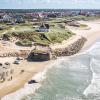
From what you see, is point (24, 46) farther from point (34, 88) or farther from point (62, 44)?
point (34, 88)

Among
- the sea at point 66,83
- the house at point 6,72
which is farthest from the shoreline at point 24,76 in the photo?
the house at point 6,72

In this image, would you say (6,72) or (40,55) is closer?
(6,72)

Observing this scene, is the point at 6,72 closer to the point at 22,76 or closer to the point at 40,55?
the point at 22,76

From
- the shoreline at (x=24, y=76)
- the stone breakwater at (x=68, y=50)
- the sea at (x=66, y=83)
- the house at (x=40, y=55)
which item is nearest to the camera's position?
the sea at (x=66, y=83)

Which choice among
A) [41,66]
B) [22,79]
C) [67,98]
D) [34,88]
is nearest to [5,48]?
[41,66]

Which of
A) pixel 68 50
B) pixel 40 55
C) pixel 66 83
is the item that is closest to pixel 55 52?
pixel 68 50

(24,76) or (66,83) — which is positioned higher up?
(24,76)

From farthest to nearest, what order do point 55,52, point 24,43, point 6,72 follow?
point 24,43 < point 55,52 < point 6,72

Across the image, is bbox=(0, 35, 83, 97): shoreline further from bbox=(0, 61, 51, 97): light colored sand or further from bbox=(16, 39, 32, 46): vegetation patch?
bbox=(16, 39, 32, 46): vegetation patch

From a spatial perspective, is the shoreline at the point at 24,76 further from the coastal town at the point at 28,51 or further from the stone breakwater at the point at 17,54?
the stone breakwater at the point at 17,54
